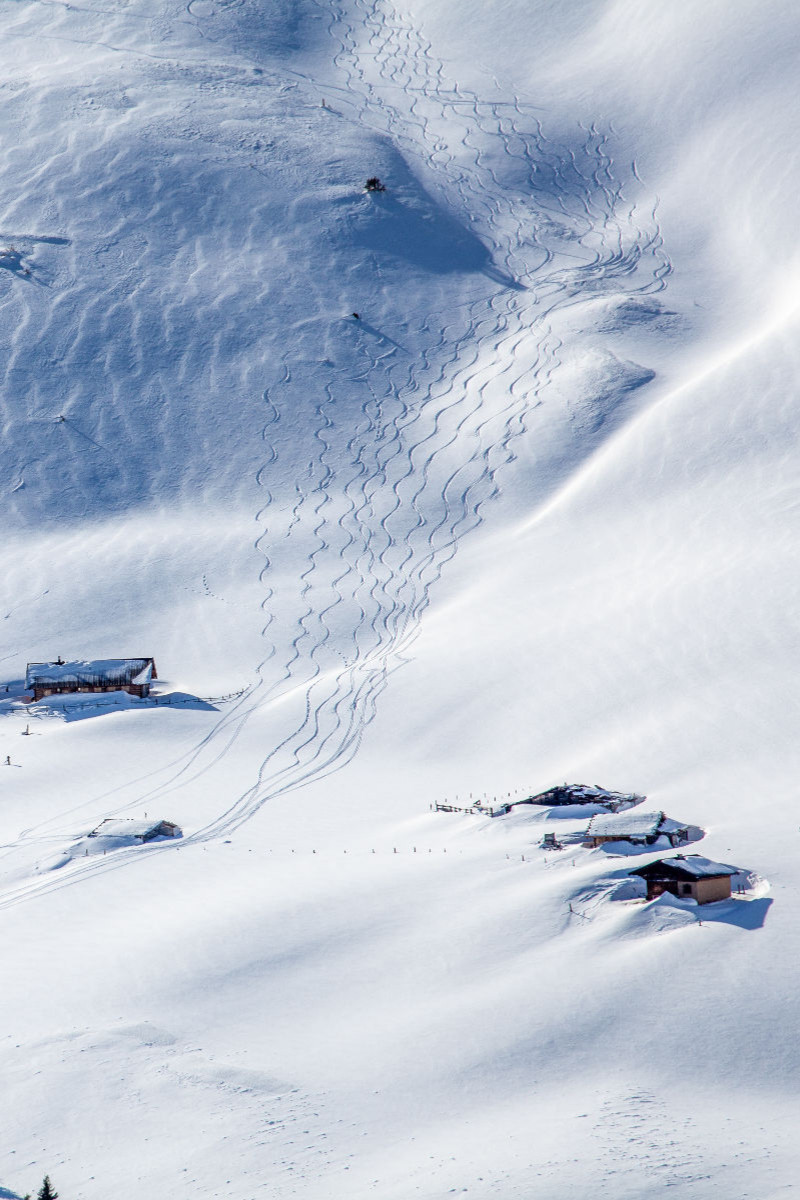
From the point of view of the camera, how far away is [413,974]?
889 inches

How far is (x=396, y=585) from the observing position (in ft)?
136

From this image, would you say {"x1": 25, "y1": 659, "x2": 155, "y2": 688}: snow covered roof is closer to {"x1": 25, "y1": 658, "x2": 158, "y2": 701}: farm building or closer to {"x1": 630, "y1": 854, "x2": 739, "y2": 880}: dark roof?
{"x1": 25, "y1": 658, "x2": 158, "y2": 701}: farm building

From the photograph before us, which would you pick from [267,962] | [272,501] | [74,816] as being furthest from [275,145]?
[267,962]

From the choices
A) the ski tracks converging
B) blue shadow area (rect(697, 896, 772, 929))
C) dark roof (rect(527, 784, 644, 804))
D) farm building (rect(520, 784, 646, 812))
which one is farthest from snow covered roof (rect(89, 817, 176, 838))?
blue shadow area (rect(697, 896, 772, 929))

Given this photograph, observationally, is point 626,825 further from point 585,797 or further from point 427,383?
point 427,383

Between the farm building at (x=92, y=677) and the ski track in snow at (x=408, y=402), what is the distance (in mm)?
2635

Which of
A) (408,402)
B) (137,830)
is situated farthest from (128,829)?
(408,402)

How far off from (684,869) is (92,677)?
1868cm

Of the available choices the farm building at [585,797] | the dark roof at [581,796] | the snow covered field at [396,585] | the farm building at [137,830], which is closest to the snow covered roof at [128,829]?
the farm building at [137,830]

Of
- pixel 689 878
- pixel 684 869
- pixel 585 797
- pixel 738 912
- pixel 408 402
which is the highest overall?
pixel 408 402

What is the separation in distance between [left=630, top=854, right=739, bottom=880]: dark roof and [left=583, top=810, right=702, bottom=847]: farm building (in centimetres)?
213

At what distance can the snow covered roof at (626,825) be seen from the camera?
25484 millimetres

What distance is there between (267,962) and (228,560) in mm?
20632

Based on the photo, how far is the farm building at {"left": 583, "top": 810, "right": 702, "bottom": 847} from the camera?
83.1 feet
